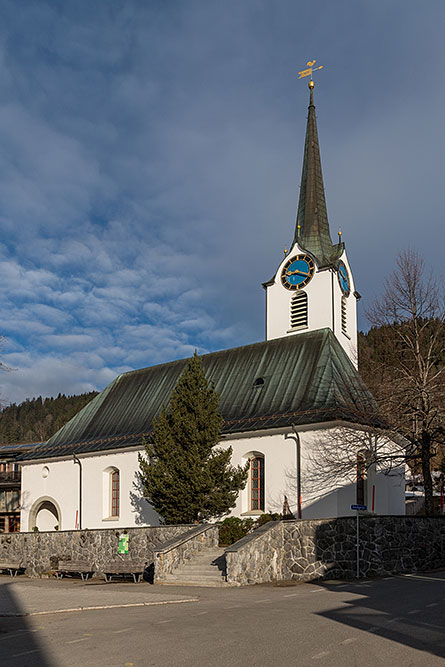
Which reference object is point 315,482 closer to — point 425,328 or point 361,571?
point 361,571

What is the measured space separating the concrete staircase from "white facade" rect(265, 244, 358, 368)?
15.0 metres

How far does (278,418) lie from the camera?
28.4 meters

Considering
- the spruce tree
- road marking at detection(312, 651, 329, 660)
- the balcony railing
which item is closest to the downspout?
the spruce tree

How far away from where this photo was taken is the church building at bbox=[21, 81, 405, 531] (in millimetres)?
26969

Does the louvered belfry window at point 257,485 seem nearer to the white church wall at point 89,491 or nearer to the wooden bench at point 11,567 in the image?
the white church wall at point 89,491

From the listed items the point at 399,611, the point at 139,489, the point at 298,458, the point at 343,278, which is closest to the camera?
the point at 399,611

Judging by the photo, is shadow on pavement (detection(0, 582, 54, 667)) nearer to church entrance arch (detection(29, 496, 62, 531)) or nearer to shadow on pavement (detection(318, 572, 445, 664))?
shadow on pavement (detection(318, 572, 445, 664))

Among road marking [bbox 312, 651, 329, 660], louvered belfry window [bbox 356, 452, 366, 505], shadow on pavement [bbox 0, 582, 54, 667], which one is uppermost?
louvered belfry window [bbox 356, 452, 366, 505]

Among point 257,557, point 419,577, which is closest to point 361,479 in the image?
point 419,577

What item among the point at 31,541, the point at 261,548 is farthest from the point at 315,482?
the point at 31,541

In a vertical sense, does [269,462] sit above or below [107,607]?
above

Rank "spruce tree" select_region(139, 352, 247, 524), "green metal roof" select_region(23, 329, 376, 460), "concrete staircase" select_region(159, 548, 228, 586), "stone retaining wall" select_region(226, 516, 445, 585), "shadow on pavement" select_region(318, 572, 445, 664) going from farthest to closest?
"green metal roof" select_region(23, 329, 376, 460)
"spruce tree" select_region(139, 352, 247, 524)
"concrete staircase" select_region(159, 548, 228, 586)
"stone retaining wall" select_region(226, 516, 445, 585)
"shadow on pavement" select_region(318, 572, 445, 664)

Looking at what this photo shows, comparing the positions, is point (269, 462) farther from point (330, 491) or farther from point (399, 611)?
point (399, 611)

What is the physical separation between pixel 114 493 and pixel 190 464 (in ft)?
35.4
